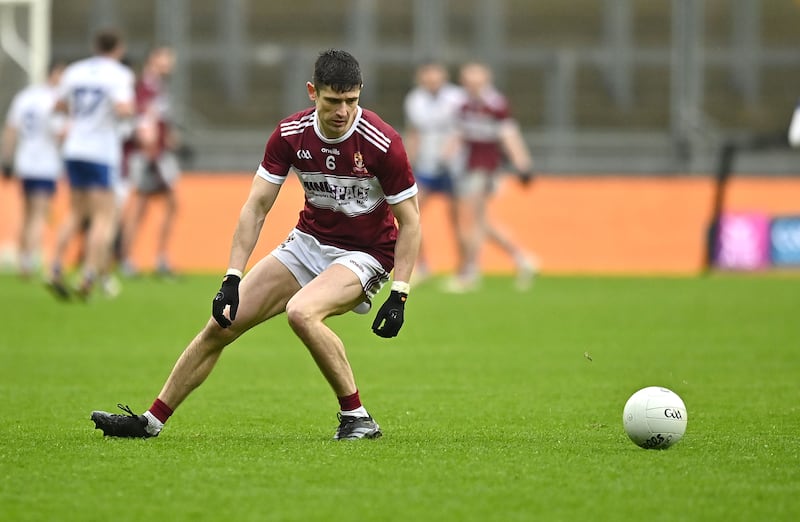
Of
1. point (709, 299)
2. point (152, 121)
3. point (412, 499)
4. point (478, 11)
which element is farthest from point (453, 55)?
point (412, 499)

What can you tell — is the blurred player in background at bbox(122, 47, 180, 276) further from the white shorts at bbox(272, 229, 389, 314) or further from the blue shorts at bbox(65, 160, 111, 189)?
the white shorts at bbox(272, 229, 389, 314)

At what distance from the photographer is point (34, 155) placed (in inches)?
722

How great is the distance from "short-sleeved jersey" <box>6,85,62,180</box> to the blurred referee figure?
1198cm

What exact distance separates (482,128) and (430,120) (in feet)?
5.24

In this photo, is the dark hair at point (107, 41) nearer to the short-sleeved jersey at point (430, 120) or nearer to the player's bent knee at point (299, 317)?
the short-sleeved jersey at point (430, 120)

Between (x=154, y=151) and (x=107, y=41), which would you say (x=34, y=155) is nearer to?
(x=154, y=151)

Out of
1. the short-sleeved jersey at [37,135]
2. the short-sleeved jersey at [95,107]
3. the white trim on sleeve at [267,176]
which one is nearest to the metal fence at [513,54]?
the short-sleeved jersey at [37,135]

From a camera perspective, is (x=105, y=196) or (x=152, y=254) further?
(x=152, y=254)

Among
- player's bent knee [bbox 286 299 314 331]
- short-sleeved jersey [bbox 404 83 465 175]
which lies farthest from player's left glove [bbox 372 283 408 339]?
short-sleeved jersey [bbox 404 83 465 175]

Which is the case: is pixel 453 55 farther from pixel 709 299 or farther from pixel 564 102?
pixel 709 299

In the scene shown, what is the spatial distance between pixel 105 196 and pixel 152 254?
6.11 meters

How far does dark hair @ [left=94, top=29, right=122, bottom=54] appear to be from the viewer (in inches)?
572

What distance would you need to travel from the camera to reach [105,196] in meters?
14.7

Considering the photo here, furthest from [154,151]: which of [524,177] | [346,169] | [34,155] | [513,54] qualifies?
[346,169]
